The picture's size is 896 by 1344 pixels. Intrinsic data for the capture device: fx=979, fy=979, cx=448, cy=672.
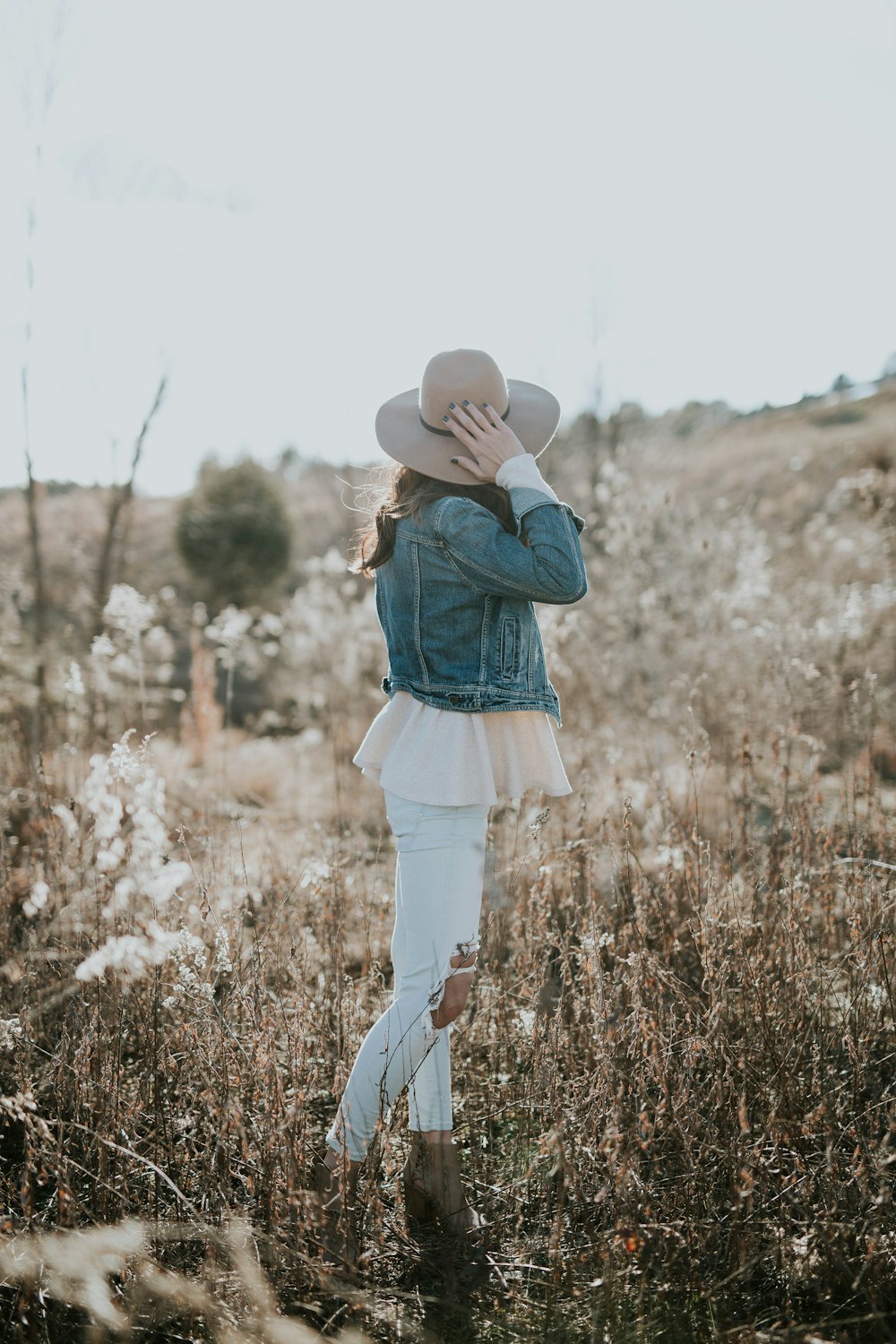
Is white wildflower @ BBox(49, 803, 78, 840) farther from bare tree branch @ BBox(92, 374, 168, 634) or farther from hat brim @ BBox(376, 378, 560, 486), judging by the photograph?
bare tree branch @ BBox(92, 374, 168, 634)

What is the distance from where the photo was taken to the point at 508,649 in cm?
206

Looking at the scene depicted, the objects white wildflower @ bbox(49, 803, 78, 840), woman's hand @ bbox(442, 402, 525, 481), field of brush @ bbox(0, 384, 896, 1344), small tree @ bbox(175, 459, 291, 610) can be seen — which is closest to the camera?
field of brush @ bbox(0, 384, 896, 1344)

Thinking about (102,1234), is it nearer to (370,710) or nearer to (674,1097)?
(674,1097)

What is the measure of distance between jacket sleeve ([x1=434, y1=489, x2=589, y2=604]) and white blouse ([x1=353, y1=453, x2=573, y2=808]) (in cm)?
7

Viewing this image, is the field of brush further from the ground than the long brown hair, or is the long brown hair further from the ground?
the long brown hair

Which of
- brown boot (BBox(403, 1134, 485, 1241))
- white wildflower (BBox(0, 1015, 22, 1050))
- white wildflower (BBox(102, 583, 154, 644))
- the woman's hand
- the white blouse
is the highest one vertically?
the woman's hand

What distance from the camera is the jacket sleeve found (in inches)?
74.8

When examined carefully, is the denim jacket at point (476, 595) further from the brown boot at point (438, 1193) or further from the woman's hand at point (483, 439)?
the brown boot at point (438, 1193)

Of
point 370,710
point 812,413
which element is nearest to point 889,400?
point 812,413

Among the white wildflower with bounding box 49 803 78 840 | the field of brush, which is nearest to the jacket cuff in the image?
the field of brush

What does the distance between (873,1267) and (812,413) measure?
3703 cm

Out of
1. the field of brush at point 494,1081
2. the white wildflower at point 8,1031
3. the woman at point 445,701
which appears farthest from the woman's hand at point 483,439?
the white wildflower at point 8,1031

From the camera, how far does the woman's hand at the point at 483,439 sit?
6.70ft

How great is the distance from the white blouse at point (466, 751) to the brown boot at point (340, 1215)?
0.72 m
